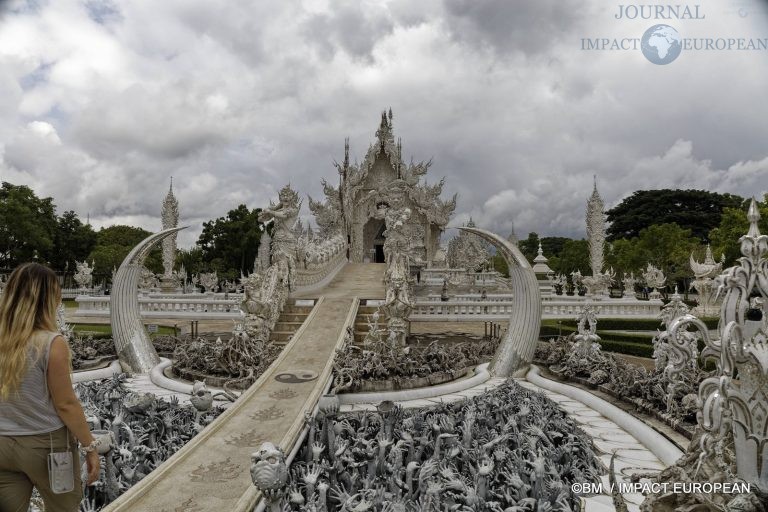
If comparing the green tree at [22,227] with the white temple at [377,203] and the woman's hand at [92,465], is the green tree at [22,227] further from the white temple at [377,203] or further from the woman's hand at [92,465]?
the woman's hand at [92,465]

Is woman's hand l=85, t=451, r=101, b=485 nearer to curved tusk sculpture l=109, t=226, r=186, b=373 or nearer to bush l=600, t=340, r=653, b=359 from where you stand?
curved tusk sculpture l=109, t=226, r=186, b=373

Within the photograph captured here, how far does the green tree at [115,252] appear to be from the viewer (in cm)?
4622

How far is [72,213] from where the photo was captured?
5053 cm

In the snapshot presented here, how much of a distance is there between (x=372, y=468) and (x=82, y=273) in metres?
32.6

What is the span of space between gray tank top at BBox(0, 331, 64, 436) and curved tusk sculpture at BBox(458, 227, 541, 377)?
27.5 ft

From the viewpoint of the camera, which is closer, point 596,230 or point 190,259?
point 596,230

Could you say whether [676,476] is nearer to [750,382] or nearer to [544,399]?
[750,382]

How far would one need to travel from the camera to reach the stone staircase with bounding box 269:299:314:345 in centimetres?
1188

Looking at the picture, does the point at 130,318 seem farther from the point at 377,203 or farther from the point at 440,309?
the point at 377,203

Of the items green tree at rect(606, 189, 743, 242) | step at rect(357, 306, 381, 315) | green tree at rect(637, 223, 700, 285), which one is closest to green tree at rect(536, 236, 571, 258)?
green tree at rect(606, 189, 743, 242)

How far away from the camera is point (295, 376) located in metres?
8.14

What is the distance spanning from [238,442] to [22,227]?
4445 centimetres

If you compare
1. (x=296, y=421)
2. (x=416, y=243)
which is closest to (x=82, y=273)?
(x=416, y=243)

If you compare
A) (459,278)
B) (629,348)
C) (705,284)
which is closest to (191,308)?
(459,278)
